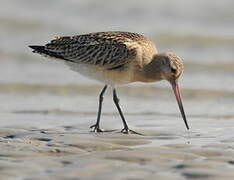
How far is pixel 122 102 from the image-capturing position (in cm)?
1138

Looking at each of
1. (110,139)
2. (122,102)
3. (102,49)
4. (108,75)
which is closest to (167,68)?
(108,75)

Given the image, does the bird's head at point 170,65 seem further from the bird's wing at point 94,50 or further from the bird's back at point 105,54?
the bird's wing at point 94,50

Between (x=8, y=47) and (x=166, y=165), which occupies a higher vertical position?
(x=8, y=47)

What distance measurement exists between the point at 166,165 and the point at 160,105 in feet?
14.3

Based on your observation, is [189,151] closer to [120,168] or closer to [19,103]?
[120,168]

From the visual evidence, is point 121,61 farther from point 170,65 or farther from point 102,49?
point 170,65

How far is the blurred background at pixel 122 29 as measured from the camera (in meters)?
11.2

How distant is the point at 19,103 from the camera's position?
11.1 metres

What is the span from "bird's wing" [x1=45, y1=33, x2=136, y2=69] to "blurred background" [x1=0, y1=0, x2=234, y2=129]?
92 cm

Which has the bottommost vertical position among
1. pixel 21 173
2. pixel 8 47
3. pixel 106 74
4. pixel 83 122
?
pixel 21 173

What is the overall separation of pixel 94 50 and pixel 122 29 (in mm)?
6260

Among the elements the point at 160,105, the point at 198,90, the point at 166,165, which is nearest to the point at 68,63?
the point at 160,105

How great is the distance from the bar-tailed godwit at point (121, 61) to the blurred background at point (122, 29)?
93 cm

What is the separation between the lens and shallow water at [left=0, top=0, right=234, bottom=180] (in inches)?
Result: 268
